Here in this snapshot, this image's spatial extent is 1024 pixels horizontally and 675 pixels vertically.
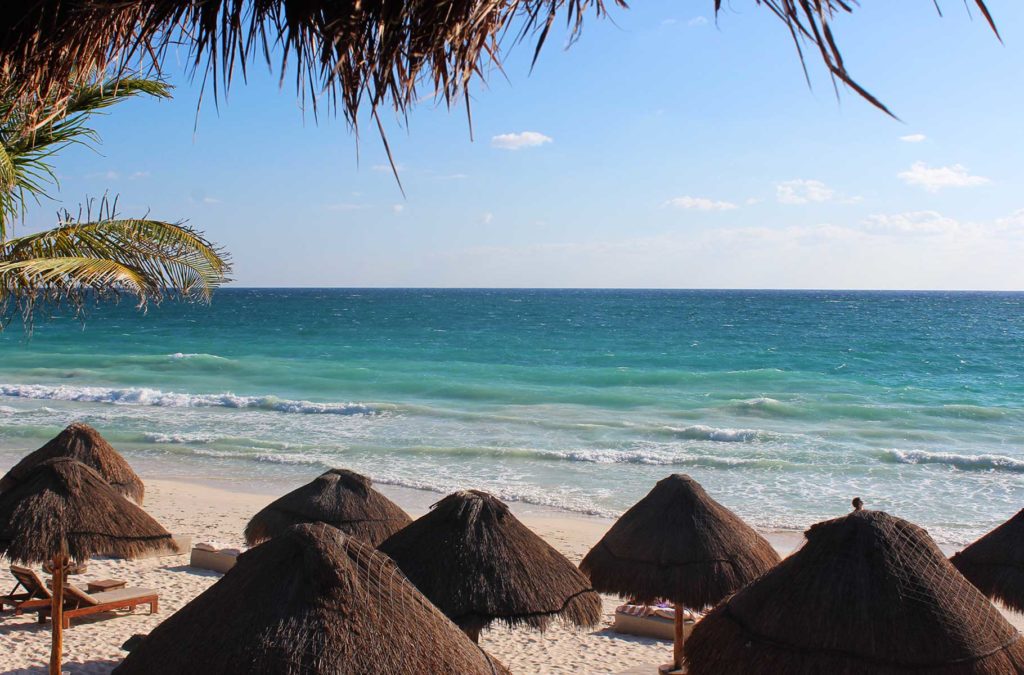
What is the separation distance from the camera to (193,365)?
35.2 metres

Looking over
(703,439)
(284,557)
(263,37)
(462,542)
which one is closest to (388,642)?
(284,557)

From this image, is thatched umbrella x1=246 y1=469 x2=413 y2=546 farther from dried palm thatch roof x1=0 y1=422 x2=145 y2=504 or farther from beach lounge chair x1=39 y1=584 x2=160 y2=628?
dried palm thatch roof x1=0 y1=422 x2=145 y2=504

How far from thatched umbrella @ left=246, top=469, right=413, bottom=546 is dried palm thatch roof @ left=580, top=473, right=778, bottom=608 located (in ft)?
6.22

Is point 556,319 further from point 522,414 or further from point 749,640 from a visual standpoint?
point 749,640

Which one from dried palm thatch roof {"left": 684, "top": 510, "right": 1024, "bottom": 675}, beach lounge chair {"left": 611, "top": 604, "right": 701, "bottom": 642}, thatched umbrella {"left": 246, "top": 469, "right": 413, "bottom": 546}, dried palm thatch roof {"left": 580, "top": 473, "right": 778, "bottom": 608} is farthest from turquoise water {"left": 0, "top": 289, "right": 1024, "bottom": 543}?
dried palm thatch roof {"left": 684, "top": 510, "right": 1024, "bottom": 675}

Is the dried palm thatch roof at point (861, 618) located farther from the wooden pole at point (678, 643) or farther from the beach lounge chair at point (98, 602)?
the beach lounge chair at point (98, 602)

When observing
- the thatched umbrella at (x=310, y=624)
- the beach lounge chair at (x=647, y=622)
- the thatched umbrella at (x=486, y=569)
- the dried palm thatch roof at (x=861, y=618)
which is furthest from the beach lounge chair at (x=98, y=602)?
the dried palm thatch roof at (x=861, y=618)

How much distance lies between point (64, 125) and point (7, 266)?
0.92 metres

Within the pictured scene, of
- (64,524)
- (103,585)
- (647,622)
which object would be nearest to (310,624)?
(64,524)

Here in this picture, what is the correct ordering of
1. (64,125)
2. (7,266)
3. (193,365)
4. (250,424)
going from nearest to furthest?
(7,266) → (64,125) → (250,424) → (193,365)

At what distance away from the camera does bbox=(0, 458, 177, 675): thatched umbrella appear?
6723mm

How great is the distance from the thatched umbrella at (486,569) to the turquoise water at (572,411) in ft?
25.9

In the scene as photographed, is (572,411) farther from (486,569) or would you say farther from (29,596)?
(486,569)

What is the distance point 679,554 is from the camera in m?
7.18
